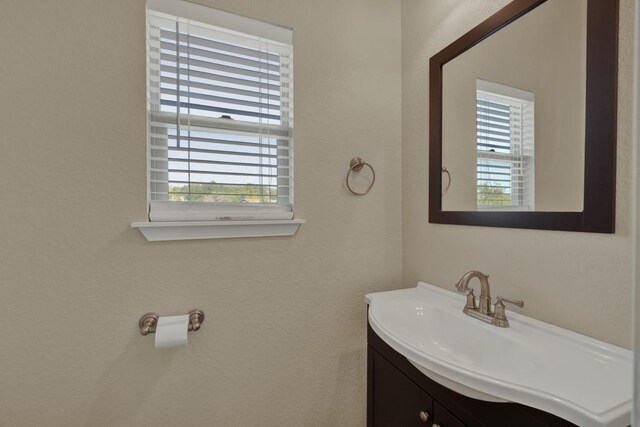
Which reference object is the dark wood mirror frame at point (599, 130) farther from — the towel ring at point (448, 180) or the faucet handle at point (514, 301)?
the towel ring at point (448, 180)

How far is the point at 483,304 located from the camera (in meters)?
0.95

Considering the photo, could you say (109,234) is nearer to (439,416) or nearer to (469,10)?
(439,416)

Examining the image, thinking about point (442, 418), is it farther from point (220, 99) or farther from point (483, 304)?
point (220, 99)

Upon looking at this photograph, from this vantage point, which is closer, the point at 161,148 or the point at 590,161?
the point at 590,161

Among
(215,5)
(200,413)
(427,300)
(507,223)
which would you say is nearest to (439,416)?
(427,300)

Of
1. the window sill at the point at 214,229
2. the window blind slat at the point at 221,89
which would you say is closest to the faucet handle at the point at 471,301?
the window sill at the point at 214,229

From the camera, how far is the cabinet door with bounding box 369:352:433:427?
85cm

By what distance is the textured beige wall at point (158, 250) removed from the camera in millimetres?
920

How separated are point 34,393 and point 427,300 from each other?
1.48 meters

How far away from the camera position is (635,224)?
25cm

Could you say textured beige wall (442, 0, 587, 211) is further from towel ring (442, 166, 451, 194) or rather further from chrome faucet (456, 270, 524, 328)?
chrome faucet (456, 270, 524, 328)

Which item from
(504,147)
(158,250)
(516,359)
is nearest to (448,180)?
(504,147)

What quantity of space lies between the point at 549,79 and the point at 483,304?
76 centimetres

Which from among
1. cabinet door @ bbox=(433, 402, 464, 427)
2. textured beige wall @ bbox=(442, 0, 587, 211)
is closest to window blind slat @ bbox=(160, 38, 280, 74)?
textured beige wall @ bbox=(442, 0, 587, 211)
